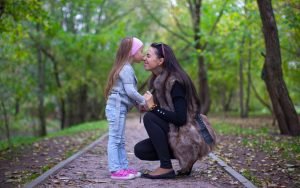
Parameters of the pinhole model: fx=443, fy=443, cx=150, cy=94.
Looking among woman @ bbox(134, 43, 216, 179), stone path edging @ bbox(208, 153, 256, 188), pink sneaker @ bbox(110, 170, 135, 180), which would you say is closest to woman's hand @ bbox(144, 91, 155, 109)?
woman @ bbox(134, 43, 216, 179)

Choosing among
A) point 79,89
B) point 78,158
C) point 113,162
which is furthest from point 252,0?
point 79,89

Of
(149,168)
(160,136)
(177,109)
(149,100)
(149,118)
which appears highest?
(149,100)

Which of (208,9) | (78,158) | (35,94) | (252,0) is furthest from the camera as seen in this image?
(35,94)

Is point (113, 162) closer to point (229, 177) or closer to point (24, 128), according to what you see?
point (229, 177)

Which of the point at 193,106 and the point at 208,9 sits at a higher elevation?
the point at 208,9

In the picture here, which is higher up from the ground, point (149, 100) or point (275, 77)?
point (275, 77)

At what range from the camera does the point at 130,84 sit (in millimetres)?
6305

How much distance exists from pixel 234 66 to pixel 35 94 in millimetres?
12737

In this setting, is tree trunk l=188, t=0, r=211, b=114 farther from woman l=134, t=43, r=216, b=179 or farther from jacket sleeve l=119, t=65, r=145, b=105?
jacket sleeve l=119, t=65, r=145, b=105

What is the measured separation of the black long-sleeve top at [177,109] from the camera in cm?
623

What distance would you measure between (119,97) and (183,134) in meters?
1.06

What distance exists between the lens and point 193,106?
6457 millimetres

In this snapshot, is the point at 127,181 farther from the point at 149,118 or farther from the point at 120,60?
the point at 120,60

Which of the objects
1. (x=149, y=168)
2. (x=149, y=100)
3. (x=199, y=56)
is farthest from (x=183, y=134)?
(x=199, y=56)
